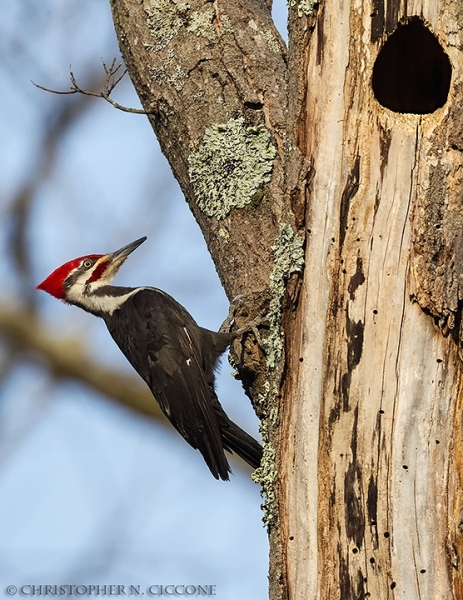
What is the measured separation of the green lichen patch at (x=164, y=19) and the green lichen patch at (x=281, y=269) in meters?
1.31

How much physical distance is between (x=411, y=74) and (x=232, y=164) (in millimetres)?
837

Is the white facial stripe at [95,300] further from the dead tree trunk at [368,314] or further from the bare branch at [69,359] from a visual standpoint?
the dead tree trunk at [368,314]

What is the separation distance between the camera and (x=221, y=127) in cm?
355

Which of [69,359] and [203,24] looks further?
[69,359]

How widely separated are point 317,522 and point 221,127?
1.69 meters

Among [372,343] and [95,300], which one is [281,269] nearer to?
[372,343]

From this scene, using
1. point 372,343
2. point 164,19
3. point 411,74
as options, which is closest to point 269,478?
point 372,343

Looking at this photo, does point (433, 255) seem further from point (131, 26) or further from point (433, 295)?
point (131, 26)

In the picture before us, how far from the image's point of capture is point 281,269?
2791 mm

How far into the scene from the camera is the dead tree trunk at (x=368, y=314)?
7.99 feet

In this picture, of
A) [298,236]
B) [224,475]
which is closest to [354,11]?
[298,236]

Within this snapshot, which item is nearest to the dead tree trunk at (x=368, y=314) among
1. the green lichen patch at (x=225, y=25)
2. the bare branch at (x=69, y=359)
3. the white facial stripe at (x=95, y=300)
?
the green lichen patch at (x=225, y=25)

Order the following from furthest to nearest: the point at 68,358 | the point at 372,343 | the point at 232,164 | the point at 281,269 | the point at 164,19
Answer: the point at 68,358 → the point at 164,19 → the point at 232,164 → the point at 281,269 → the point at 372,343

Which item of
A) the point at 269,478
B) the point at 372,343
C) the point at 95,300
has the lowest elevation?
the point at 269,478
